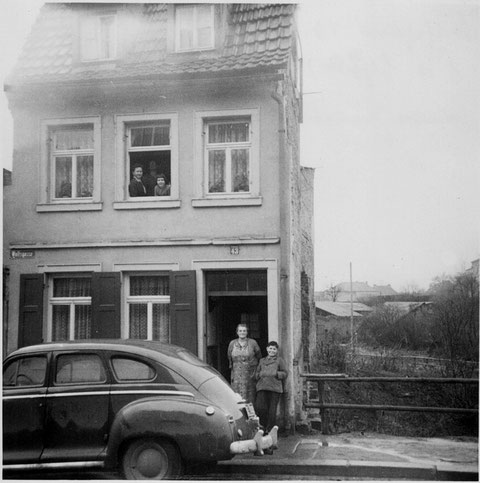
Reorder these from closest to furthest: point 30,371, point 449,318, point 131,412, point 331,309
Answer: point 131,412 < point 30,371 < point 449,318 < point 331,309

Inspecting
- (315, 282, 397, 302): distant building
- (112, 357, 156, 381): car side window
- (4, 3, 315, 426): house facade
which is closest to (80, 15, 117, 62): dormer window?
(4, 3, 315, 426): house facade

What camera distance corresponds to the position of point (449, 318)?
10.1 m

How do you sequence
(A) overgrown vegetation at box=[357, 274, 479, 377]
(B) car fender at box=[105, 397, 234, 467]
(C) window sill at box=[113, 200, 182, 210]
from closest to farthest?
(B) car fender at box=[105, 397, 234, 467], (A) overgrown vegetation at box=[357, 274, 479, 377], (C) window sill at box=[113, 200, 182, 210]

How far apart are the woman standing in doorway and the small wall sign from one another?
3.50 metres

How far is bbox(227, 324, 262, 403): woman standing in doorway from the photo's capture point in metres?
Result: 8.91

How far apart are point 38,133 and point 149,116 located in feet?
5.95

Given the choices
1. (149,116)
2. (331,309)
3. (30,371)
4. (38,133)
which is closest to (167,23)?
(149,116)

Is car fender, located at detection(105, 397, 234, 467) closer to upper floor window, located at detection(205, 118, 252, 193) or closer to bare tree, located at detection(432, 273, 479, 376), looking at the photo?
bare tree, located at detection(432, 273, 479, 376)

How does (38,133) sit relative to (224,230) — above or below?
above

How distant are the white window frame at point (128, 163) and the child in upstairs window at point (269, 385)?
9.17 ft

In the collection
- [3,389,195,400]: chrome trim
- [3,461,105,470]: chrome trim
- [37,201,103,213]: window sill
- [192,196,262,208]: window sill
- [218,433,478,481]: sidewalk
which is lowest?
[218,433,478,481]: sidewalk

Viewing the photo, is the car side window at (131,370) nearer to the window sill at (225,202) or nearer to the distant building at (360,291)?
the window sill at (225,202)

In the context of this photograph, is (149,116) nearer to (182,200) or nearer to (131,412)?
(182,200)

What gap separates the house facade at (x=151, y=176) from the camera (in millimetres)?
9344
